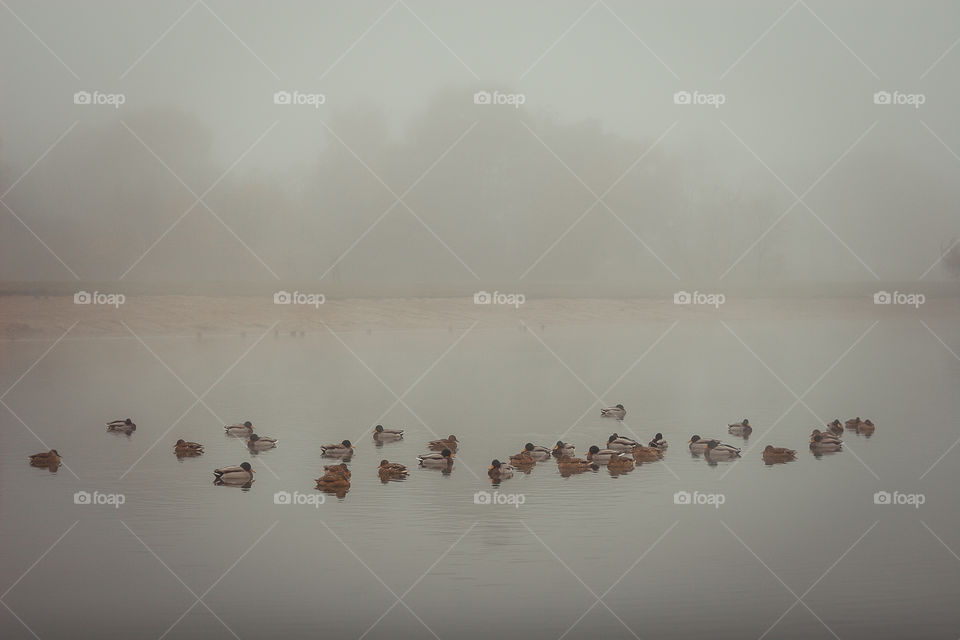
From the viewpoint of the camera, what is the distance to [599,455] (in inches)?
682

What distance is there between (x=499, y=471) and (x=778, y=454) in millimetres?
5119

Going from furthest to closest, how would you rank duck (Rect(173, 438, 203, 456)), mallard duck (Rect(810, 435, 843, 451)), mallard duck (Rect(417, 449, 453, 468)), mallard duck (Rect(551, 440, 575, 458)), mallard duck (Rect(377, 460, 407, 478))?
1. mallard duck (Rect(810, 435, 843, 451))
2. duck (Rect(173, 438, 203, 456))
3. mallard duck (Rect(551, 440, 575, 458))
4. mallard duck (Rect(417, 449, 453, 468))
5. mallard duck (Rect(377, 460, 407, 478))

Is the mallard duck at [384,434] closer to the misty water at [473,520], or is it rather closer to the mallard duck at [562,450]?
the misty water at [473,520]

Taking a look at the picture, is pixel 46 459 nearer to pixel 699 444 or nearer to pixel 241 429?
pixel 241 429

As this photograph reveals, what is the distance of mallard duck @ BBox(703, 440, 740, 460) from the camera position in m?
17.8

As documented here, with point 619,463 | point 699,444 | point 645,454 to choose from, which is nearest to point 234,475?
point 619,463

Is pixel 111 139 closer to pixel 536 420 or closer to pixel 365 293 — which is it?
pixel 365 293

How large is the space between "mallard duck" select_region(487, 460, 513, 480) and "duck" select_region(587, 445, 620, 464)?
1.72 m

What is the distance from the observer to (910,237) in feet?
125

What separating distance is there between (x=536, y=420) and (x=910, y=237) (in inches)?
898

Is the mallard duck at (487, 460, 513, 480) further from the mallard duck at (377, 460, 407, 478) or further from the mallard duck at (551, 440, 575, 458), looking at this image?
the mallard duck at (377, 460, 407, 478)

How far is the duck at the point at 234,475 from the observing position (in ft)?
51.9

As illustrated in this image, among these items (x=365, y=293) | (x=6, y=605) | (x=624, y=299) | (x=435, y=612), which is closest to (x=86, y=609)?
(x=6, y=605)

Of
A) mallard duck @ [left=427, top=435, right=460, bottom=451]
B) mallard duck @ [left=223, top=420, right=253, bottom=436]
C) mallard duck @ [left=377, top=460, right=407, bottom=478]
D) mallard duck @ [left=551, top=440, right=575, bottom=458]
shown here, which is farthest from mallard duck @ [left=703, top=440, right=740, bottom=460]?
mallard duck @ [left=223, top=420, right=253, bottom=436]
